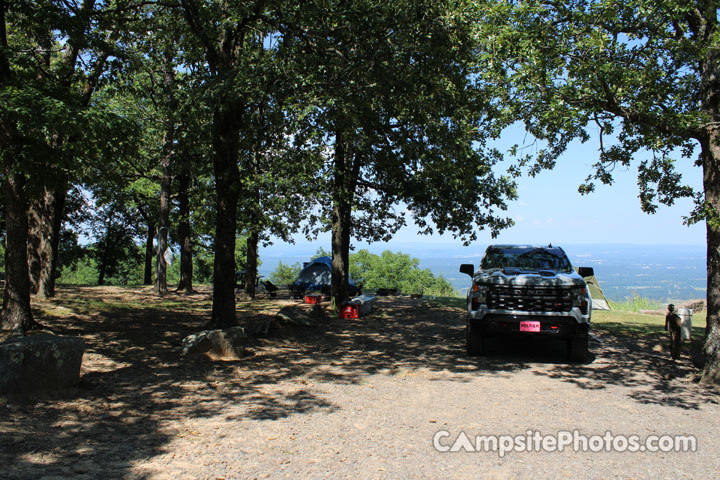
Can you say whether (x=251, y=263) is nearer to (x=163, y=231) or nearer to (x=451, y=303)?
(x=163, y=231)

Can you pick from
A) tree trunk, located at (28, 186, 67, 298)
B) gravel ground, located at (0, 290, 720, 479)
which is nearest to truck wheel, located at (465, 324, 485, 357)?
gravel ground, located at (0, 290, 720, 479)

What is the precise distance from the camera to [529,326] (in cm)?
875

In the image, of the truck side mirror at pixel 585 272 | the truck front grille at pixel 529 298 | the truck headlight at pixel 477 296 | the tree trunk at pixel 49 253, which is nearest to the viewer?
the truck front grille at pixel 529 298

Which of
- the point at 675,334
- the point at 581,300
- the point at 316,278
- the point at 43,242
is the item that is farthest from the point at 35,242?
the point at 675,334

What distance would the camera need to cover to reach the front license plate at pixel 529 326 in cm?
872

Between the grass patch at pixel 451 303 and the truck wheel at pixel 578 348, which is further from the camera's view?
the grass patch at pixel 451 303

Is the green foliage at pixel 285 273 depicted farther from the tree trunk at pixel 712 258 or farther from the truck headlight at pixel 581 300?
the tree trunk at pixel 712 258

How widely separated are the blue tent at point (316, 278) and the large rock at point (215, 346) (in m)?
13.4

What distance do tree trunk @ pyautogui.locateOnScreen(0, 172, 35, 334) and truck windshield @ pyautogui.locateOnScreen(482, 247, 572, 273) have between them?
8721 millimetres

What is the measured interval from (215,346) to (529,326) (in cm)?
542

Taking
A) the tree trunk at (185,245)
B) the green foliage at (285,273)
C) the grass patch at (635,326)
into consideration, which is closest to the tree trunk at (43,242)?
the tree trunk at (185,245)

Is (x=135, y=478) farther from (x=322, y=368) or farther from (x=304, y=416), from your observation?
(x=322, y=368)

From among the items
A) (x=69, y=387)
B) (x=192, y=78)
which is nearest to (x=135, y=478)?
(x=69, y=387)

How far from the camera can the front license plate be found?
8719 mm
